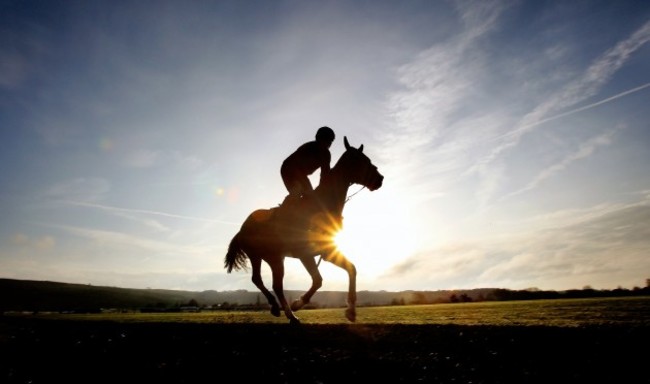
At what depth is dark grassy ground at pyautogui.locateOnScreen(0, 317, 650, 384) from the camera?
10.6 ft

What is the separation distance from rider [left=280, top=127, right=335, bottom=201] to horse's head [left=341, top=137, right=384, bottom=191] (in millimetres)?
421

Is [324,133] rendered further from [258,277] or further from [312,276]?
[258,277]

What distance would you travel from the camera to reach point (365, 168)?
826cm

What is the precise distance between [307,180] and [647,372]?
6.18 metres

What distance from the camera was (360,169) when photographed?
27.0ft

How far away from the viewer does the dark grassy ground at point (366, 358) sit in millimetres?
3223

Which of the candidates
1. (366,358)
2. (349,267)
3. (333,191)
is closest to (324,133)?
(333,191)

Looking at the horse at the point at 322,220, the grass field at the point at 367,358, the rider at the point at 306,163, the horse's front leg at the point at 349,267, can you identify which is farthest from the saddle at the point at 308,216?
the grass field at the point at 367,358

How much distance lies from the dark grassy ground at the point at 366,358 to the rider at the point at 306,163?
10.6 feet

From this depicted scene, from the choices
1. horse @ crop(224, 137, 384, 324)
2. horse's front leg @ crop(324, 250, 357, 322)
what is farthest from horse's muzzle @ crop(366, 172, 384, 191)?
horse's front leg @ crop(324, 250, 357, 322)

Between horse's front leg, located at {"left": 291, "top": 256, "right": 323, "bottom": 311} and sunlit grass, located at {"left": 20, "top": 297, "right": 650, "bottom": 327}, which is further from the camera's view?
horse's front leg, located at {"left": 291, "top": 256, "right": 323, "bottom": 311}

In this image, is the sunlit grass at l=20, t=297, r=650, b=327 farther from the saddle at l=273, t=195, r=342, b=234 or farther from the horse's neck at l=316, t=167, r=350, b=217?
the horse's neck at l=316, t=167, r=350, b=217

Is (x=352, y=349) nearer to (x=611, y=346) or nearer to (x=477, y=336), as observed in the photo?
(x=477, y=336)

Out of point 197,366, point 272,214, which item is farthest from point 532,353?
point 272,214
